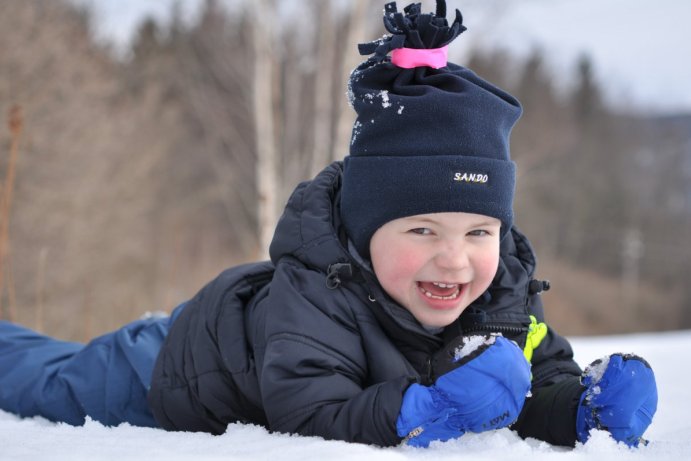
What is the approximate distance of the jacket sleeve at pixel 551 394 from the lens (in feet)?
4.97

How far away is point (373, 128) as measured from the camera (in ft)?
Answer: 5.19

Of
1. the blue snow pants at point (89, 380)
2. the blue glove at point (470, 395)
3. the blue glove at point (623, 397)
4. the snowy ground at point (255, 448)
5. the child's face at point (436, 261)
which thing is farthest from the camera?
the blue snow pants at point (89, 380)

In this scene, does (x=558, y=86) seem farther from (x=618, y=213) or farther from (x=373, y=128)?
(x=373, y=128)

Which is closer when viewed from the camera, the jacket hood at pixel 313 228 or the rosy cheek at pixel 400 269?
the rosy cheek at pixel 400 269

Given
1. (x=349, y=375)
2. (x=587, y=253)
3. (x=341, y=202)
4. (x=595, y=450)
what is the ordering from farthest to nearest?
(x=587, y=253) → (x=341, y=202) → (x=349, y=375) → (x=595, y=450)

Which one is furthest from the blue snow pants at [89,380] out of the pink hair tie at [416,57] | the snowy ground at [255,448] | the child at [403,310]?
the pink hair tie at [416,57]

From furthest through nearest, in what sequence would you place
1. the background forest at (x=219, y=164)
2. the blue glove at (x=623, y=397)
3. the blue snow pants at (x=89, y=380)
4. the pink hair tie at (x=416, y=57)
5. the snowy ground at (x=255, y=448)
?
the background forest at (x=219, y=164), the blue snow pants at (x=89, y=380), the pink hair tie at (x=416, y=57), the blue glove at (x=623, y=397), the snowy ground at (x=255, y=448)

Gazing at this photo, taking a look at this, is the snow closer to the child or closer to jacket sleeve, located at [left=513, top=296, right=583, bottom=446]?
the child

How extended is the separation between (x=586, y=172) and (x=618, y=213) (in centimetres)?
222

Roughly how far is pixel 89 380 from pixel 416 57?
1.30 meters

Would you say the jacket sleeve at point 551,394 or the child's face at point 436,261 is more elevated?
the child's face at point 436,261

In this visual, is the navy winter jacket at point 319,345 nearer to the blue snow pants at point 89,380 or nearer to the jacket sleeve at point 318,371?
the jacket sleeve at point 318,371

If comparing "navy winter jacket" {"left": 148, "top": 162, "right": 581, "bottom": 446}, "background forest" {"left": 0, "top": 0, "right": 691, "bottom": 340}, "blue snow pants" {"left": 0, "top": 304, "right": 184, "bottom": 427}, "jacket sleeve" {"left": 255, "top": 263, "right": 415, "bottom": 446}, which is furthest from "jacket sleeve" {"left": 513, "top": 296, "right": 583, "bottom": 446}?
"background forest" {"left": 0, "top": 0, "right": 691, "bottom": 340}

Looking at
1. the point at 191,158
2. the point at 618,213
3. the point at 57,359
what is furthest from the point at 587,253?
the point at 57,359
